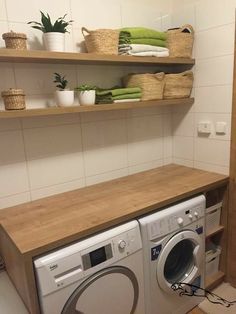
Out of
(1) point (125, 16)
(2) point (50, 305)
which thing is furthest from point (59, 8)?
(2) point (50, 305)

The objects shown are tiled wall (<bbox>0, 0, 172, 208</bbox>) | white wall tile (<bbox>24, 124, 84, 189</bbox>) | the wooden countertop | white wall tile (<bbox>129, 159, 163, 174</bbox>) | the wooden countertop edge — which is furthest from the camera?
white wall tile (<bbox>129, 159, 163, 174</bbox>)

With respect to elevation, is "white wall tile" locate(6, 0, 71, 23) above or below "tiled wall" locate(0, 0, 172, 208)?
above

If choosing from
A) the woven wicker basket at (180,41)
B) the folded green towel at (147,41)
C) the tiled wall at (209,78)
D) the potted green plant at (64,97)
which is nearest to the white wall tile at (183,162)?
the tiled wall at (209,78)

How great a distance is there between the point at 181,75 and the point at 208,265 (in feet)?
4.75

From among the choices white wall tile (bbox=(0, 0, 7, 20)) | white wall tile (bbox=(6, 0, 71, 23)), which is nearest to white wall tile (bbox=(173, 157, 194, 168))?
white wall tile (bbox=(6, 0, 71, 23))

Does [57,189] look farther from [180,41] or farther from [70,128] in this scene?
[180,41]

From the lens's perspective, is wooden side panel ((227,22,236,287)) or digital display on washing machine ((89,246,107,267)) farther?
wooden side panel ((227,22,236,287))

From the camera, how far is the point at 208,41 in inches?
75.2

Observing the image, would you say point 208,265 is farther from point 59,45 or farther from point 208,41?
point 59,45

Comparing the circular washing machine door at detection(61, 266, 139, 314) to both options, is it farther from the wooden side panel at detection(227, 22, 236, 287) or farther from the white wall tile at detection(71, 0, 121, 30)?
the white wall tile at detection(71, 0, 121, 30)

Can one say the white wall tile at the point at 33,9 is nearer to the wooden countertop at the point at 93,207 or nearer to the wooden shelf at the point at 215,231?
the wooden countertop at the point at 93,207

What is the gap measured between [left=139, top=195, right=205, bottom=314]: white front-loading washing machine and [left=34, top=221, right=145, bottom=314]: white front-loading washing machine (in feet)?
0.26

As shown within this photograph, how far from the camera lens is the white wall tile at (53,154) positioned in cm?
167

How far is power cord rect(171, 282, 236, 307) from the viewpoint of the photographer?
1.72 meters
